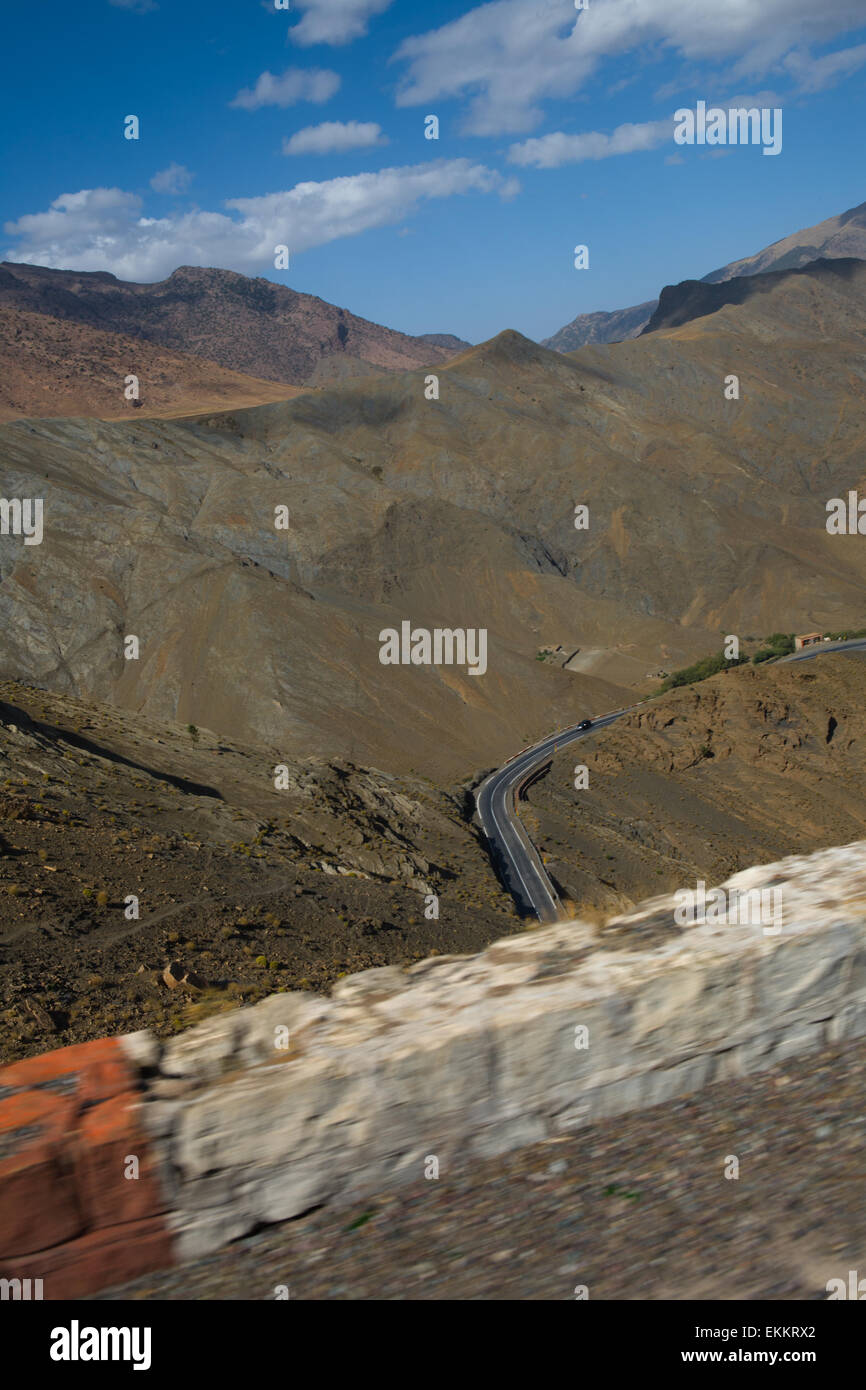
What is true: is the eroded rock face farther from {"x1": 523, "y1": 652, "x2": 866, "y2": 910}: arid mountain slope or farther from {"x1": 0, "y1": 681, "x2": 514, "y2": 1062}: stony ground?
{"x1": 523, "y1": 652, "x2": 866, "y2": 910}: arid mountain slope

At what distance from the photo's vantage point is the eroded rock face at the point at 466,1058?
13.1ft

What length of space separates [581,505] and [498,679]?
40364 millimetres

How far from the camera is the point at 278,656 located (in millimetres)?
56469

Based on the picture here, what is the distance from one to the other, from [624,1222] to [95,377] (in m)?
165

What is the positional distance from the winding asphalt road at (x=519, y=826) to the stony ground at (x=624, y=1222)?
23754 millimetres

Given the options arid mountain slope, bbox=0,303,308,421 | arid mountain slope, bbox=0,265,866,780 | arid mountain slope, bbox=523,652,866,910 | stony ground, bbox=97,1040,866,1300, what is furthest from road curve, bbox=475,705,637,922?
arid mountain slope, bbox=0,303,308,421

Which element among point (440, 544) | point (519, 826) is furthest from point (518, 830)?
point (440, 544)

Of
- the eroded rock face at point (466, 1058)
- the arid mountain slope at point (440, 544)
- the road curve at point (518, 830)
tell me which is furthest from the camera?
the arid mountain slope at point (440, 544)

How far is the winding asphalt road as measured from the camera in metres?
30.2

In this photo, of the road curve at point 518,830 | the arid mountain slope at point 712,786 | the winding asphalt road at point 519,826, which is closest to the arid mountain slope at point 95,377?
the winding asphalt road at point 519,826

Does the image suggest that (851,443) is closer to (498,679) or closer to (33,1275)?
(498,679)

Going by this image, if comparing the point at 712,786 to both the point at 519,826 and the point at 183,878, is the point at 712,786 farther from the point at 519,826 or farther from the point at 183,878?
the point at 183,878

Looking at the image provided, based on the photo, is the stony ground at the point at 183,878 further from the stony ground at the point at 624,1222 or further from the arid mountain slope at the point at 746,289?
the arid mountain slope at the point at 746,289

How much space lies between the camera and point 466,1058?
424 centimetres
